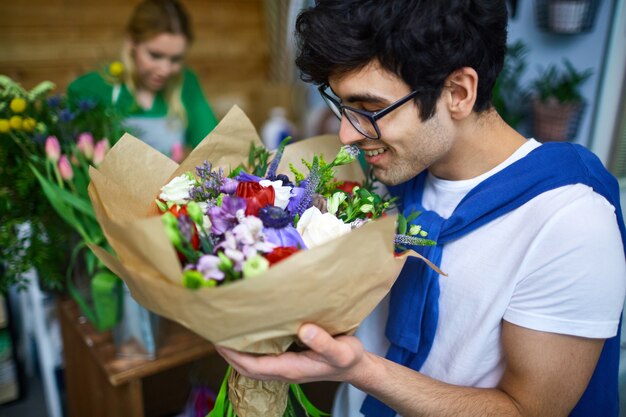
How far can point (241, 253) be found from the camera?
691 millimetres

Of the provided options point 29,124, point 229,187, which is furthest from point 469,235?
point 29,124

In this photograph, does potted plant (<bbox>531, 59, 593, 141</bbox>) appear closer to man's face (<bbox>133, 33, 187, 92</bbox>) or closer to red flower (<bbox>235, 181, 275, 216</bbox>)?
man's face (<bbox>133, 33, 187, 92</bbox>)

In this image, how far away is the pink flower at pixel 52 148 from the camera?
3.71 feet

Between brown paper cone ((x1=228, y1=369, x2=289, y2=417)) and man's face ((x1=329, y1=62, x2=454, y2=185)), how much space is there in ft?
1.48

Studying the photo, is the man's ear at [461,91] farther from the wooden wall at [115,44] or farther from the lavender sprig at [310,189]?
the wooden wall at [115,44]

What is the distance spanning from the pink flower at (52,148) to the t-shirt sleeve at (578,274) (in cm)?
102

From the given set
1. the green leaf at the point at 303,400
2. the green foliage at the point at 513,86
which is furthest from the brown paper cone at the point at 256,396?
the green foliage at the point at 513,86

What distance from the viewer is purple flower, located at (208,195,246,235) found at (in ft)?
2.43

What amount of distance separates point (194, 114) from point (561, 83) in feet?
5.50

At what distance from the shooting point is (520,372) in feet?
2.80

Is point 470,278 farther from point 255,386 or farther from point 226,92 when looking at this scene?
point 226,92

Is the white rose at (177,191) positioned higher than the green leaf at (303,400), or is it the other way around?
the white rose at (177,191)

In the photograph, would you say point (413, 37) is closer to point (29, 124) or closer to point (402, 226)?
point (402, 226)

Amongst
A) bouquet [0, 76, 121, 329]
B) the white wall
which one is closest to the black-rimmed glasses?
bouquet [0, 76, 121, 329]
